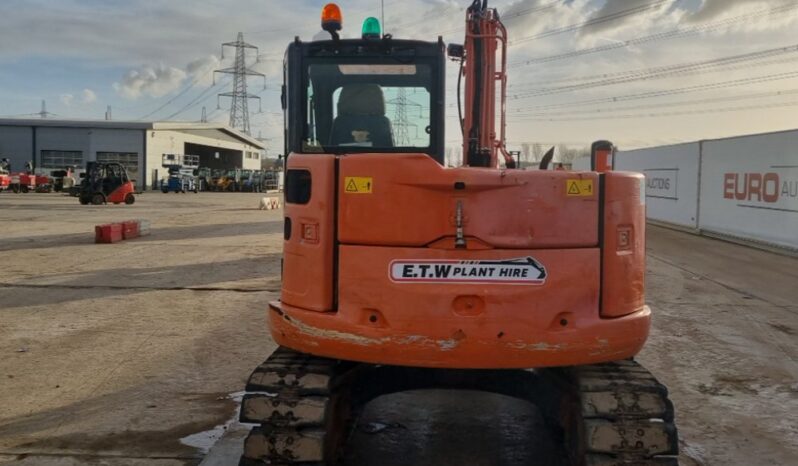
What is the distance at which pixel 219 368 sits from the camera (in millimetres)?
6547

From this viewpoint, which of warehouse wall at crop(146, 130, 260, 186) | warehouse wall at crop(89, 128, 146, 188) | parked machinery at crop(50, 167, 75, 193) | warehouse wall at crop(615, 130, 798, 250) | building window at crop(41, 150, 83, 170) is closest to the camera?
warehouse wall at crop(615, 130, 798, 250)

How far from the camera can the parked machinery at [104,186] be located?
35156 mm

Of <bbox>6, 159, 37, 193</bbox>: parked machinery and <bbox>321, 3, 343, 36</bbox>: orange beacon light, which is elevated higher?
<bbox>321, 3, 343, 36</bbox>: orange beacon light

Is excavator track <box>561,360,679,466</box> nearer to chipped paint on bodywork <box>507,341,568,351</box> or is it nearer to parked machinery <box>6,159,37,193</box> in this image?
chipped paint on bodywork <box>507,341,568,351</box>

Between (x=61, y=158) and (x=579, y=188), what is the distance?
6415 cm

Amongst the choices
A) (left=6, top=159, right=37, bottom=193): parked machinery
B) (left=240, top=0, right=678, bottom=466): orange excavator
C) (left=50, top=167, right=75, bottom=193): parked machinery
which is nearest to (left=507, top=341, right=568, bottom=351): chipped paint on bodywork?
(left=240, top=0, right=678, bottom=466): orange excavator

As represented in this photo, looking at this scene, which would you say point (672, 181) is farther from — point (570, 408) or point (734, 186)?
point (570, 408)

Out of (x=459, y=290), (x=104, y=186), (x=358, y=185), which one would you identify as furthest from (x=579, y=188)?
(x=104, y=186)

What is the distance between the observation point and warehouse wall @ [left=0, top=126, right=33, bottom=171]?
59.2 meters

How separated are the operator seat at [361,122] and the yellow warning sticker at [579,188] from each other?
217 cm

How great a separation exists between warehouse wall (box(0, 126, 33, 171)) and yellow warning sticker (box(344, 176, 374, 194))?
6385 centimetres

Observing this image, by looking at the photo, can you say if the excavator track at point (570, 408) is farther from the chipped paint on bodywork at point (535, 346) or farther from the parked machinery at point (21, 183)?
the parked machinery at point (21, 183)

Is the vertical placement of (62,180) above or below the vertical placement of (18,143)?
below

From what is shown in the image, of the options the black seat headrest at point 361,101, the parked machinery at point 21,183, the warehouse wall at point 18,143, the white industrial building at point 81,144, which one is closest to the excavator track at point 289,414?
the black seat headrest at point 361,101
